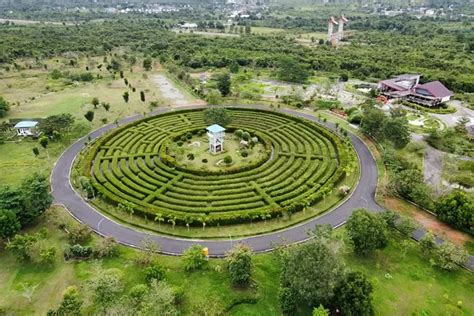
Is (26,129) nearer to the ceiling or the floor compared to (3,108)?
nearer to the floor

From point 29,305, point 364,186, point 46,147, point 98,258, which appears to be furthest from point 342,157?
point 46,147

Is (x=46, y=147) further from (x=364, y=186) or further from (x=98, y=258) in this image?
(x=364, y=186)

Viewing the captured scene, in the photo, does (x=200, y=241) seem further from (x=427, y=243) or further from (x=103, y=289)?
(x=427, y=243)

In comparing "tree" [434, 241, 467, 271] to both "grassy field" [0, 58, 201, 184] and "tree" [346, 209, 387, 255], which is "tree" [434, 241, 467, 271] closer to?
"tree" [346, 209, 387, 255]

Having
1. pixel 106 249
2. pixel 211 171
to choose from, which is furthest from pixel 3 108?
pixel 106 249

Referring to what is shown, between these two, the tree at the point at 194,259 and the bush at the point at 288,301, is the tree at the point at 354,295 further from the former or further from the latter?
the tree at the point at 194,259

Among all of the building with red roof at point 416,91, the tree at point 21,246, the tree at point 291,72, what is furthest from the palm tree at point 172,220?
the tree at point 291,72

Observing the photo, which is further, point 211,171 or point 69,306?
point 211,171
